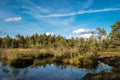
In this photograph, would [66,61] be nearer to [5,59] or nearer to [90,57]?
[90,57]

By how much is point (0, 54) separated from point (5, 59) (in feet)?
9.06

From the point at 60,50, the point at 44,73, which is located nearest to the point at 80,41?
the point at 60,50

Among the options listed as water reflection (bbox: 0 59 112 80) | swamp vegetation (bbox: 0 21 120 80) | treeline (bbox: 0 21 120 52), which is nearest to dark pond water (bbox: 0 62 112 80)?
water reflection (bbox: 0 59 112 80)

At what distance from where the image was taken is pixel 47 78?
24.4 metres

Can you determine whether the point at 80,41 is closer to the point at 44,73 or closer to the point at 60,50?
the point at 60,50

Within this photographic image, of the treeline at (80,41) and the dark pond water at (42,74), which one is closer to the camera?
the dark pond water at (42,74)

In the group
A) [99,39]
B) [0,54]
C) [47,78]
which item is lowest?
[47,78]

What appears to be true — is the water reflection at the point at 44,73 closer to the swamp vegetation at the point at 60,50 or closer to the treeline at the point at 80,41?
the swamp vegetation at the point at 60,50

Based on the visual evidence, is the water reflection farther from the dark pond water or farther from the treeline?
the treeline

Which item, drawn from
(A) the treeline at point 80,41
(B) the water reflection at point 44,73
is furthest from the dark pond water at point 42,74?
(A) the treeline at point 80,41

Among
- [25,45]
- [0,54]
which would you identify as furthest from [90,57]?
[25,45]

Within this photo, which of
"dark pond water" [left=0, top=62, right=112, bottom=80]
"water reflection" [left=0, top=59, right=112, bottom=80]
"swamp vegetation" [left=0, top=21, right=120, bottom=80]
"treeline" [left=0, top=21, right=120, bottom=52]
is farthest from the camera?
"treeline" [left=0, top=21, right=120, bottom=52]

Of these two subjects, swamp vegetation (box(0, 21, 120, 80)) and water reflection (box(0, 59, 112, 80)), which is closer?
water reflection (box(0, 59, 112, 80))

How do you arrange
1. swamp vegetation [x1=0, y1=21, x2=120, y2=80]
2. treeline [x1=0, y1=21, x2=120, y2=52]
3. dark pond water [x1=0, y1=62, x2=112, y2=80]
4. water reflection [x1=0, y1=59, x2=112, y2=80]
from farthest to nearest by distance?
treeline [x1=0, y1=21, x2=120, y2=52], swamp vegetation [x1=0, y1=21, x2=120, y2=80], water reflection [x1=0, y1=59, x2=112, y2=80], dark pond water [x1=0, y1=62, x2=112, y2=80]
